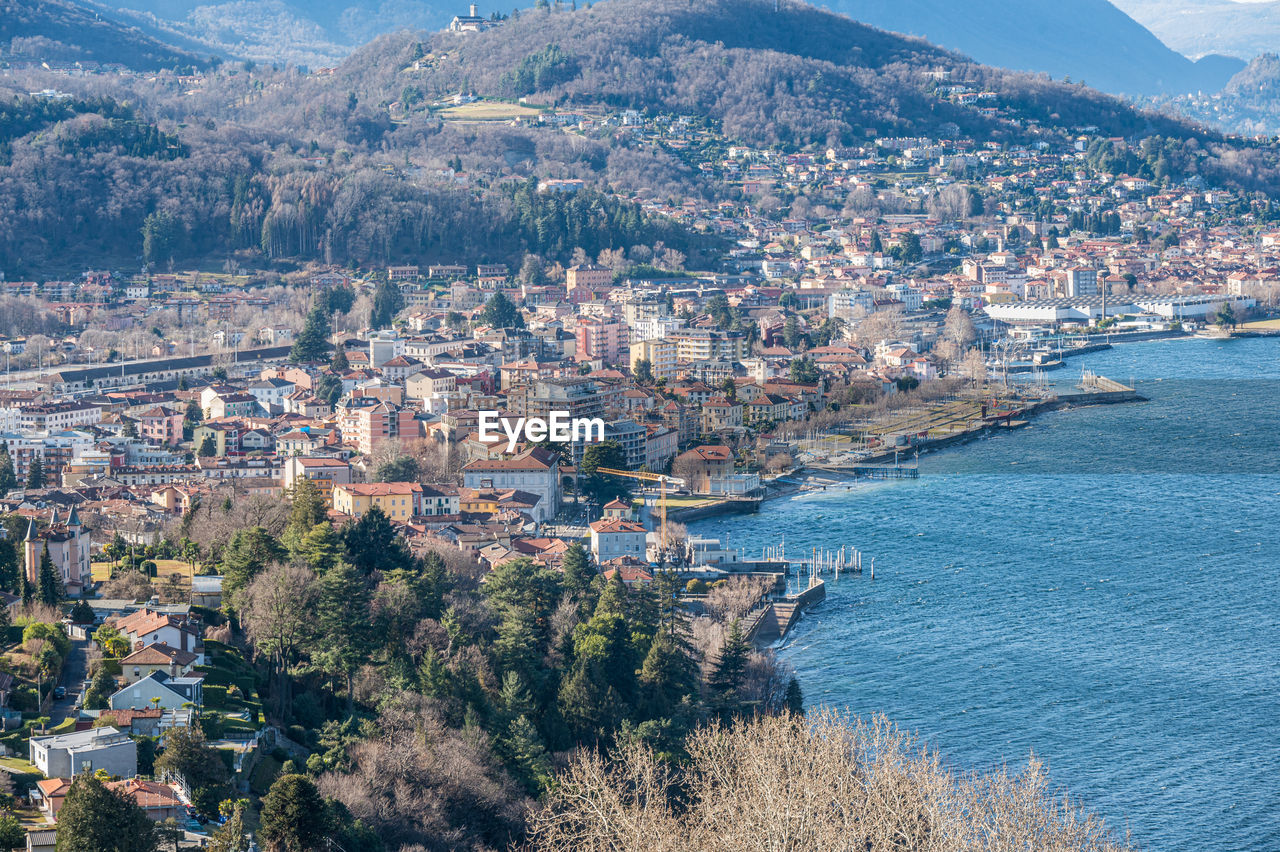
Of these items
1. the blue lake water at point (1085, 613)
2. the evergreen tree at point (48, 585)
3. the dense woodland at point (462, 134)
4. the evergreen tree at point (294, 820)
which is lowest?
the blue lake water at point (1085, 613)

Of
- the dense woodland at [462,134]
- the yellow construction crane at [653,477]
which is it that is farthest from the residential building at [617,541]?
the dense woodland at [462,134]

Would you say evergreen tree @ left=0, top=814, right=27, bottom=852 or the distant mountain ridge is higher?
the distant mountain ridge

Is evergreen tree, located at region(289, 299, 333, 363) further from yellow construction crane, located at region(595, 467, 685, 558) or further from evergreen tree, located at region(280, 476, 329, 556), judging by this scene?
evergreen tree, located at region(280, 476, 329, 556)

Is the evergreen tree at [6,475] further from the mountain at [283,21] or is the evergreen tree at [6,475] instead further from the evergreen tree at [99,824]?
the mountain at [283,21]

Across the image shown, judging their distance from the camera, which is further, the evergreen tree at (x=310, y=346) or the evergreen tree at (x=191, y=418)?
the evergreen tree at (x=310, y=346)

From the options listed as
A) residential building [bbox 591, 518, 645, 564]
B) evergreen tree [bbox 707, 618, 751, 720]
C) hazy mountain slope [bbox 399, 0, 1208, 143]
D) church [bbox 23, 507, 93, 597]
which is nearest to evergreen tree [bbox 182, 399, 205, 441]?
residential building [bbox 591, 518, 645, 564]

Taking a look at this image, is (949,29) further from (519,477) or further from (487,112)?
(519,477)

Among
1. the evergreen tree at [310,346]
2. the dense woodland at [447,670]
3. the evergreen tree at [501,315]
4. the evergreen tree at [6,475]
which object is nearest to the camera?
the dense woodland at [447,670]

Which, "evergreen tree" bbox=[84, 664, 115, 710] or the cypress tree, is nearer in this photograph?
"evergreen tree" bbox=[84, 664, 115, 710]

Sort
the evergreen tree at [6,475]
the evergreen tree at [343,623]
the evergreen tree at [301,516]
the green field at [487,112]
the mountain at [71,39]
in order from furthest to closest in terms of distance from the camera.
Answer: the mountain at [71,39] → the green field at [487,112] → the evergreen tree at [6,475] → the evergreen tree at [301,516] → the evergreen tree at [343,623]
